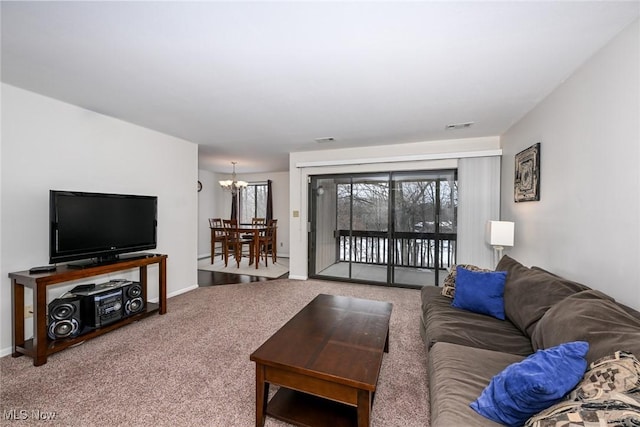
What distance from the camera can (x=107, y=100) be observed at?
256cm

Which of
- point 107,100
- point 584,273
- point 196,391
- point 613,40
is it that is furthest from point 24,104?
point 584,273

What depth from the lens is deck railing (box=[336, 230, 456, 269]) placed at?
4145 millimetres

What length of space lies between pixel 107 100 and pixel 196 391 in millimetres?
2718

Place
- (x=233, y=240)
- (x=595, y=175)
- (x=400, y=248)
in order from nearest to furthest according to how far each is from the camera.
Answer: (x=595, y=175) → (x=400, y=248) → (x=233, y=240)

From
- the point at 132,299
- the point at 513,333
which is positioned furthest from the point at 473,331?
the point at 132,299

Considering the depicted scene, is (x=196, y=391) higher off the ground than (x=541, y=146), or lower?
lower

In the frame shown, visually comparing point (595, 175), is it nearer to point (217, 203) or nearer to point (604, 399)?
point (604, 399)

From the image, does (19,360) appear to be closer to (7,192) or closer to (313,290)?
(7,192)

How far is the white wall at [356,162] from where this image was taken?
392 centimetres

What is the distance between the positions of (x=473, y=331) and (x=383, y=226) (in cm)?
267

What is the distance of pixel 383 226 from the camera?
14.6 feet

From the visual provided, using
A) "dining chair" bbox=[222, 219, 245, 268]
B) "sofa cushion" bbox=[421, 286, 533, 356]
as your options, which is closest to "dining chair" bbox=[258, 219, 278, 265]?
"dining chair" bbox=[222, 219, 245, 268]

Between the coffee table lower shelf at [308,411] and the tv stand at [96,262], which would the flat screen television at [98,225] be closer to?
the tv stand at [96,262]

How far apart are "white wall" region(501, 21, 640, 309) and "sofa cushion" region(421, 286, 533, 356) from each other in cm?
61
